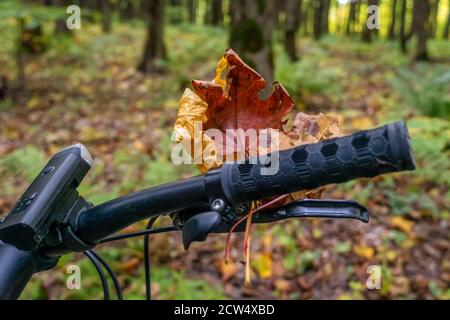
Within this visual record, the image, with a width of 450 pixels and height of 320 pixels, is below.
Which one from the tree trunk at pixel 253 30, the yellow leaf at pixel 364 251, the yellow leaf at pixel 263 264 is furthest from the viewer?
A: the tree trunk at pixel 253 30

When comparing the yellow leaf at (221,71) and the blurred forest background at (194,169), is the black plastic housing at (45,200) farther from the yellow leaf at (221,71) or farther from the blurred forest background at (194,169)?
the blurred forest background at (194,169)

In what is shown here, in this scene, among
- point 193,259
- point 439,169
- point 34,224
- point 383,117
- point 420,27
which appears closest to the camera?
point 34,224

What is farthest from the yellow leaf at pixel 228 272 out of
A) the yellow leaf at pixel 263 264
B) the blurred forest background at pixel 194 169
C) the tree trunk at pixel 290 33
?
the tree trunk at pixel 290 33

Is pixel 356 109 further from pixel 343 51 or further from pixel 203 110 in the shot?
pixel 343 51

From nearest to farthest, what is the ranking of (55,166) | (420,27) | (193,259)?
(55,166), (193,259), (420,27)

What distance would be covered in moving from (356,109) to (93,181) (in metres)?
4.53

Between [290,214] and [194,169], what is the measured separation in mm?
4522

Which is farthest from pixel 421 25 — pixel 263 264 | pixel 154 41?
pixel 263 264

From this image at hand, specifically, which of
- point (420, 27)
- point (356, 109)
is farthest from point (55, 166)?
point (420, 27)

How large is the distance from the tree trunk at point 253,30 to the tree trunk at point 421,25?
262 inches

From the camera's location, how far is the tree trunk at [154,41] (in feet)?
34.3

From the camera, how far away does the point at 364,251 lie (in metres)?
4.24

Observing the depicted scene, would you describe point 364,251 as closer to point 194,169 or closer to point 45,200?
point 194,169
